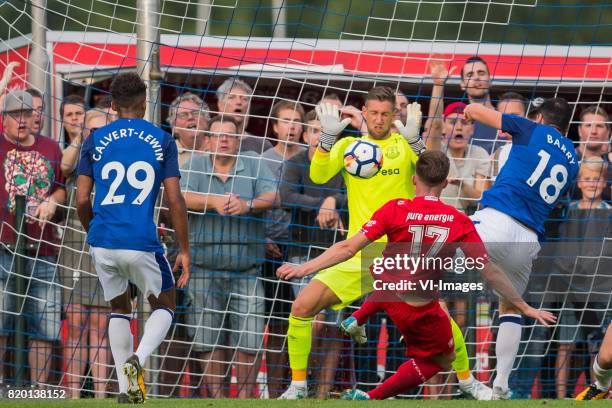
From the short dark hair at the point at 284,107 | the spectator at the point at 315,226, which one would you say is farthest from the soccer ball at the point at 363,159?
the short dark hair at the point at 284,107

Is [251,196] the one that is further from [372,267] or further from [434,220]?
[434,220]

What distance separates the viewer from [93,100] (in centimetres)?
1284

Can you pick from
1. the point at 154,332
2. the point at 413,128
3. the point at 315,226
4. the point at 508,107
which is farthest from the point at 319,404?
the point at 508,107

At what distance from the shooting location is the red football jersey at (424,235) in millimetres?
8383

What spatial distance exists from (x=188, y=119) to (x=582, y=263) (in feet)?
12.2

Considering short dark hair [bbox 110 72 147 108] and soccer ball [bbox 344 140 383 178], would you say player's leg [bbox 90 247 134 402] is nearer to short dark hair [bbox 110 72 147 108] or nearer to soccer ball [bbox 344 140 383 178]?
short dark hair [bbox 110 72 147 108]

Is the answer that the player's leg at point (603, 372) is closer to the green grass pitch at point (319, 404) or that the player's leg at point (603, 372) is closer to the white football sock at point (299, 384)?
the green grass pitch at point (319, 404)

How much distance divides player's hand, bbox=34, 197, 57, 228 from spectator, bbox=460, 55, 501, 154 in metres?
3.65

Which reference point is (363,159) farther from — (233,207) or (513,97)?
(513,97)

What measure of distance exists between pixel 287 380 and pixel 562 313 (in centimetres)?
254

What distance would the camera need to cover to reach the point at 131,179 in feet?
27.3

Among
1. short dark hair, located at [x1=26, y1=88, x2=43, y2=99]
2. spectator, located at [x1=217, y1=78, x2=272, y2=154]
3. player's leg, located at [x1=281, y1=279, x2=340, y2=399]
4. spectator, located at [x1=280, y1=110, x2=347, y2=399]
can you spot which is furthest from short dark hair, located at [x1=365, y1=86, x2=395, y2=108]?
short dark hair, located at [x1=26, y1=88, x2=43, y2=99]

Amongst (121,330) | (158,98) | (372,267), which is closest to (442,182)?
(372,267)

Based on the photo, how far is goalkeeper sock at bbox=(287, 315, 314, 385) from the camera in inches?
372
